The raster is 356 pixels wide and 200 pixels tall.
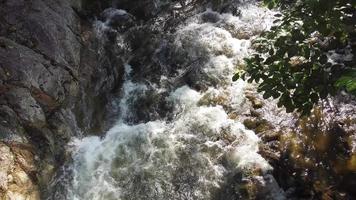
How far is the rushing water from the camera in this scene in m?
6.70

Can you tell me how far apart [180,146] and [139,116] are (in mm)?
1407

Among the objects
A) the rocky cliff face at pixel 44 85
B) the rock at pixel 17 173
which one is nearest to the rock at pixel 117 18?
the rocky cliff face at pixel 44 85

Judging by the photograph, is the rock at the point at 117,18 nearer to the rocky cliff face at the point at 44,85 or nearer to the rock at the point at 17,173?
the rocky cliff face at the point at 44,85

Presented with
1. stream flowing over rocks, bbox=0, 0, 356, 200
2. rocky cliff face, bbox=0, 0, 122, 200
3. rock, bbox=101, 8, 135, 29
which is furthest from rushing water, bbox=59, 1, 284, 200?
rock, bbox=101, 8, 135, 29

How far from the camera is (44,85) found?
7.27m

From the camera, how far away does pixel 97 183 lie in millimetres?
6867

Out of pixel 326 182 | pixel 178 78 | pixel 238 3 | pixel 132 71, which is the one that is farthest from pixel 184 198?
pixel 238 3

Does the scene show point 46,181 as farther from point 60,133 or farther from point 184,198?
point 184,198

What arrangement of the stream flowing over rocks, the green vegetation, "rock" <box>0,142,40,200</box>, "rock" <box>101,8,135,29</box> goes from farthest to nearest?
"rock" <box>101,8,135,29</box>, the stream flowing over rocks, "rock" <box>0,142,40,200</box>, the green vegetation

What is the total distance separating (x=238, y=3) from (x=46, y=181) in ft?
20.5

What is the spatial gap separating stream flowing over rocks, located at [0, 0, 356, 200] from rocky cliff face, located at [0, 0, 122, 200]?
20 millimetres

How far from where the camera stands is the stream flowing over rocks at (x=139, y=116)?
649 centimetres

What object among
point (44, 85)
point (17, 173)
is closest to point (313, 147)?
point (17, 173)

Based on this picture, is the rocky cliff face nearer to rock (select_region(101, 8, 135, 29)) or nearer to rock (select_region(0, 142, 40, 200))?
rock (select_region(0, 142, 40, 200))
